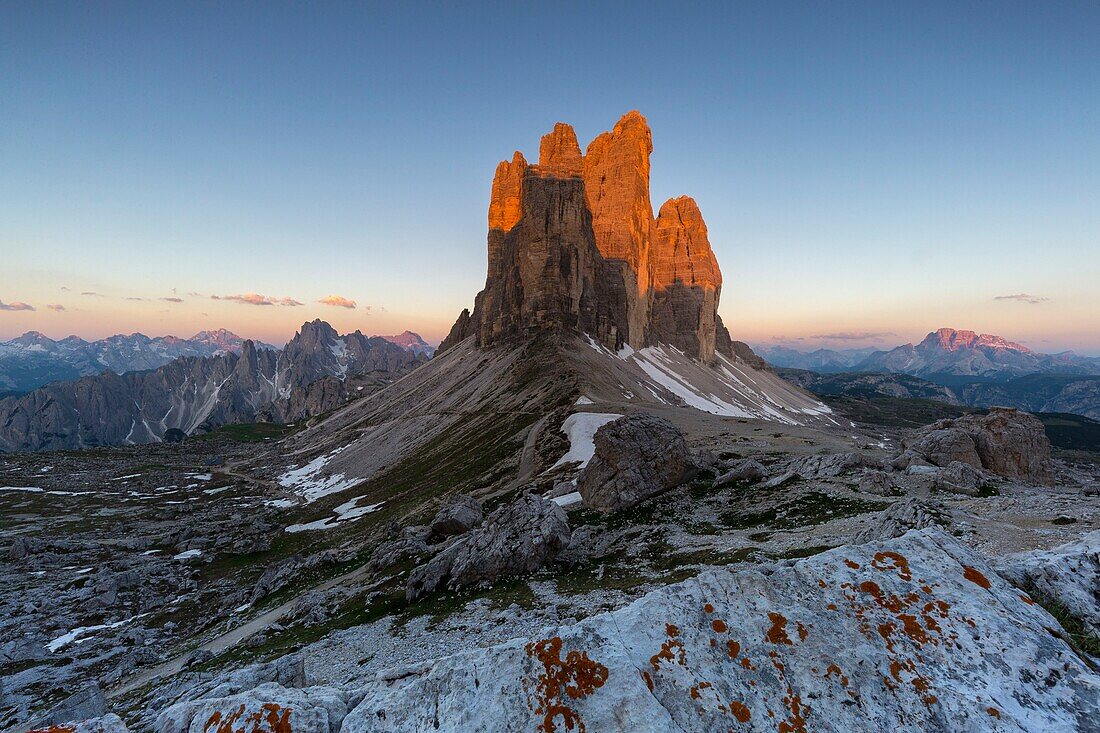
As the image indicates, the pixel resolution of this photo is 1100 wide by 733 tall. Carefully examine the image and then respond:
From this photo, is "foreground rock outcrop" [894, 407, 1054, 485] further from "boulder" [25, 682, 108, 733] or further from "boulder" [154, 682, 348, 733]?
"boulder" [25, 682, 108, 733]

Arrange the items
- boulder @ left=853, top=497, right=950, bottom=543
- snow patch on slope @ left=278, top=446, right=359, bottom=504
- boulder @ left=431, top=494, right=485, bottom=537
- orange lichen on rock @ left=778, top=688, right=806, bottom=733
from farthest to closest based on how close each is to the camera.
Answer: snow patch on slope @ left=278, top=446, right=359, bottom=504 < boulder @ left=431, top=494, right=485, bottom=537 < boulder @ left=853, top=497, right=950, bottom=543 < orange lichen on rock @ left=778, top=688, right=806, bottom=733

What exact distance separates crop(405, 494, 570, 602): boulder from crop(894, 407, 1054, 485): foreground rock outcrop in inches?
1005

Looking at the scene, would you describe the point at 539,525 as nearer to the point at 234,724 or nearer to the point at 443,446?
the point at 234,724

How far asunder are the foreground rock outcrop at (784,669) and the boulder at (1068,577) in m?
1.22

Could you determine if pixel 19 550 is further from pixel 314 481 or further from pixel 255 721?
pixel 255 721

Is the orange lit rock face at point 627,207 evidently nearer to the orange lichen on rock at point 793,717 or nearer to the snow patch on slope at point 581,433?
the snow patch on slope at point 581,433

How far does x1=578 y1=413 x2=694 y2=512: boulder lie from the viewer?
35.5 metres

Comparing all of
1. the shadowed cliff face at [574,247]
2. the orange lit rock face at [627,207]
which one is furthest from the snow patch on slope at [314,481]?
the orange lit rock face at [627,207]

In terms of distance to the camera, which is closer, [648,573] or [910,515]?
[910,515]

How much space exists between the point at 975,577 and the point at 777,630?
3.70 meters

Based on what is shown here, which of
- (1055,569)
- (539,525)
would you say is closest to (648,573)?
(539,525)

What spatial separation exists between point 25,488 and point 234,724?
537 ft

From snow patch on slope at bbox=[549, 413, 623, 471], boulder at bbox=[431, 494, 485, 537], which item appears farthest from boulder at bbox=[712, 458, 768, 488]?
boulder at bbox=[431, 494, 485, 537]

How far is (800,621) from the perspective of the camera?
23.5 ft
